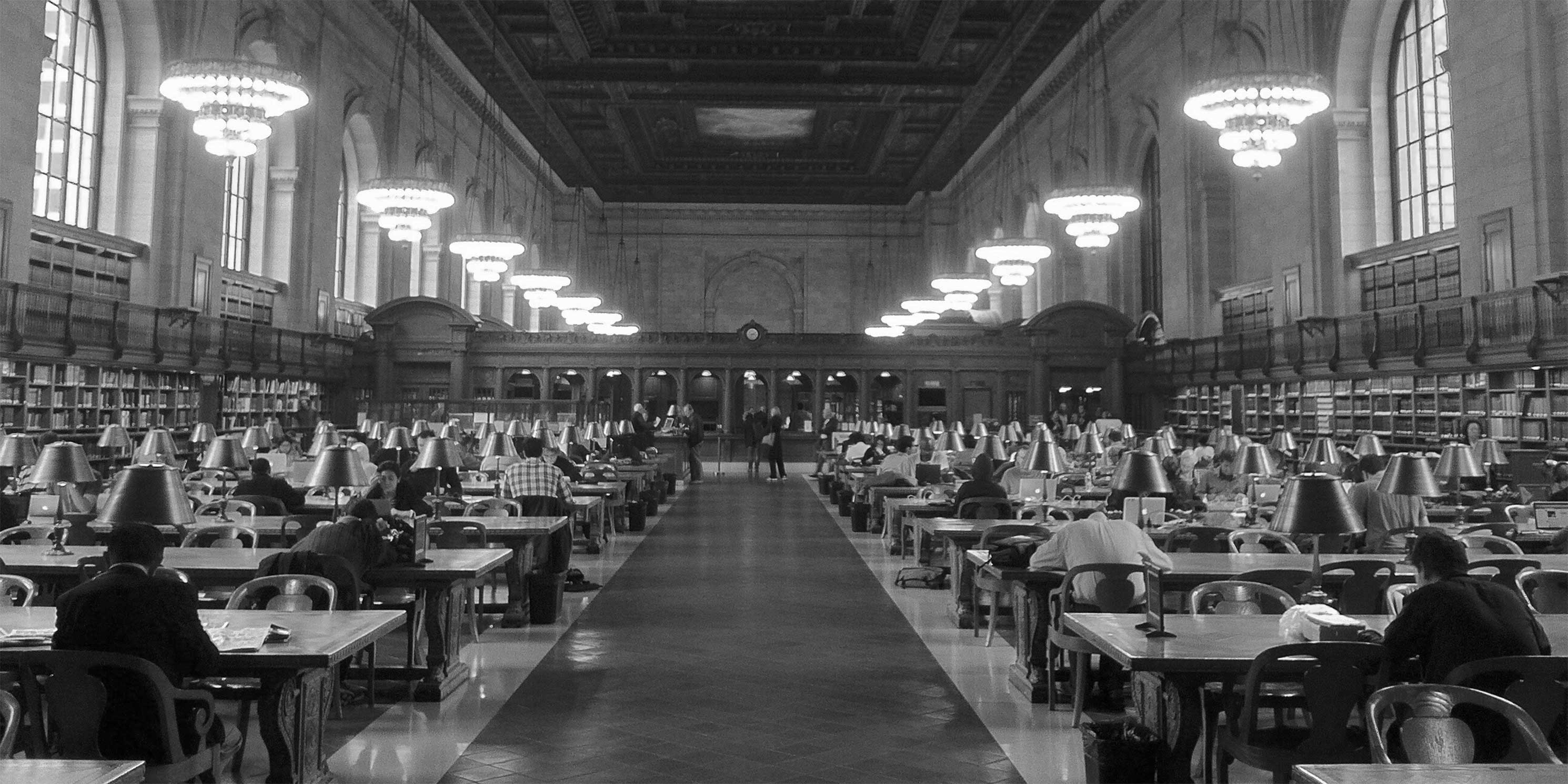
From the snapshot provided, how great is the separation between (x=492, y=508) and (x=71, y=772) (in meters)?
6.14

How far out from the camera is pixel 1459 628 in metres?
3.41

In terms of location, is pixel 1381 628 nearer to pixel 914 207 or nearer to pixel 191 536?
pixel 191 536

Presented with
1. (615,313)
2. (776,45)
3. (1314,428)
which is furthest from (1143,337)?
(615,313)

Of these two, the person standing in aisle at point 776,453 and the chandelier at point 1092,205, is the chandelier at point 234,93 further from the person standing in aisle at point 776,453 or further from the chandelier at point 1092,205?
the person standing in aisle at point 776,453

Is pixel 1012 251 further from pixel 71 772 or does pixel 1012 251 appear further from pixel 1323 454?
pixel 71 772

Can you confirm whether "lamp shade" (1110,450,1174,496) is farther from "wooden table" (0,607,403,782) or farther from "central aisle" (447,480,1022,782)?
"wooden table" (0,607,403,782)

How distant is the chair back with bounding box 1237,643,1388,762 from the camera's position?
3.56 m

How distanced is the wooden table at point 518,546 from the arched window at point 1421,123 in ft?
45.2

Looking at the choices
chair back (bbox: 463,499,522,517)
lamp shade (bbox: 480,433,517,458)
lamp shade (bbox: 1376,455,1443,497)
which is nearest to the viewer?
lamp shade (bbox: 1376,455,1443,497)

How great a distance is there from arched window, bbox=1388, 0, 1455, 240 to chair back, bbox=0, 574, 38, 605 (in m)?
16.7

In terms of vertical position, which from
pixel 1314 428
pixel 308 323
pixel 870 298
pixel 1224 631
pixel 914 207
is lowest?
pixel 1224 631

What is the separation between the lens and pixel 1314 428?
1822 cm

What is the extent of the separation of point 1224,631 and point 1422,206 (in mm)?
15276

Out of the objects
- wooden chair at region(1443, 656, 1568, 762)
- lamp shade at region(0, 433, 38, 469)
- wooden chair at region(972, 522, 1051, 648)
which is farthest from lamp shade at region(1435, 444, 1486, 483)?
lamp shade at region(0, 433, 38, 469)
